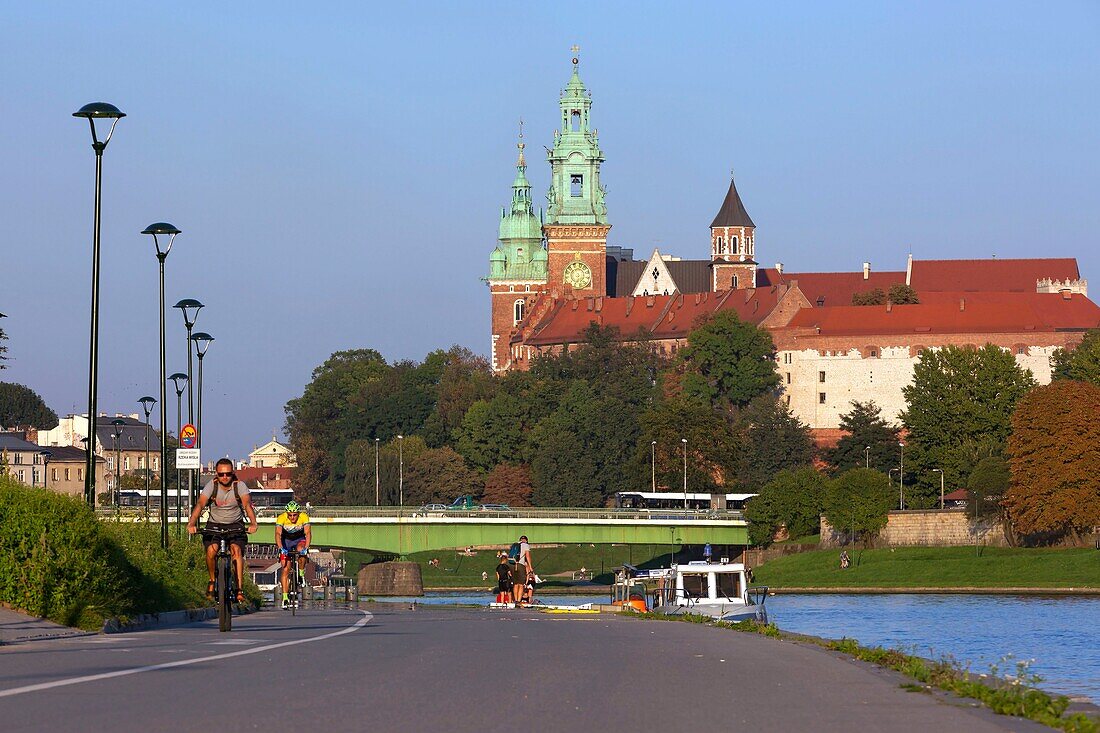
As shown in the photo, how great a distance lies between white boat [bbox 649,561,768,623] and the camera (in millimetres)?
40125

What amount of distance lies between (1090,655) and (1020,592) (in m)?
41.8

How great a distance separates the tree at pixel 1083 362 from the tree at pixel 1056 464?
69.1ft

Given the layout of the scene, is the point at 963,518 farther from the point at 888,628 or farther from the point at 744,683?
the point at 744,683

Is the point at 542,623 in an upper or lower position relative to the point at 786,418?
lower

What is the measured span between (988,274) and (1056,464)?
349ft

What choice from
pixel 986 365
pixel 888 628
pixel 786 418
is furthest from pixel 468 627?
pixel 786 418

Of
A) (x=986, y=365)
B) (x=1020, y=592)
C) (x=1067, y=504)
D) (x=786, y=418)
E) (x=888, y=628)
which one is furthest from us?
(x=786, y=418)

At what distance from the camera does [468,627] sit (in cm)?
2306

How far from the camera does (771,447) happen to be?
136 meters

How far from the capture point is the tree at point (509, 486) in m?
148

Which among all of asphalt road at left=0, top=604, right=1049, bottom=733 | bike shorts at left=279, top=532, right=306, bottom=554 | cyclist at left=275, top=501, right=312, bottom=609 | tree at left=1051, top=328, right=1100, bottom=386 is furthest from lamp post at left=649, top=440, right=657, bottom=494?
asphalt road at left=0, top=604, right=1049, bottom=733

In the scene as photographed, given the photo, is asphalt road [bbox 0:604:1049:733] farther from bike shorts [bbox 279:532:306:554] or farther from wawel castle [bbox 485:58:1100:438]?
wawel castle [bbox 485:58:1100:438]

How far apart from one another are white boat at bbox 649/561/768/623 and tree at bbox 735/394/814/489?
8417 centimetres

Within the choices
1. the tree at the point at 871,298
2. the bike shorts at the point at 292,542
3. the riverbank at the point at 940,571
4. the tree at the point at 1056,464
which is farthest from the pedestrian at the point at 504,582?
the tree at the point at 871,298
